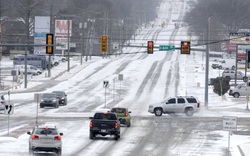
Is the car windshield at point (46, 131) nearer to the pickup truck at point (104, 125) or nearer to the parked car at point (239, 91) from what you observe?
the pickup truck at point (104, 125)

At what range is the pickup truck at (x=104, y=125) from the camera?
137 feet

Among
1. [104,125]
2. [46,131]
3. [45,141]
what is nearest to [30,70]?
[104,125]

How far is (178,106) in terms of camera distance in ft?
200

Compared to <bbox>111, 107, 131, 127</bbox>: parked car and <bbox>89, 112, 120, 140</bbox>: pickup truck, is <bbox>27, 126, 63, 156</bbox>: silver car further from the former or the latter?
<bbox>111, 107, 131, 127</bbox>: parked car

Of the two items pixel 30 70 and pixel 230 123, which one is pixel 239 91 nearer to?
pixel 30 70

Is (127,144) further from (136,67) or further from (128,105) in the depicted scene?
A: (136,67)

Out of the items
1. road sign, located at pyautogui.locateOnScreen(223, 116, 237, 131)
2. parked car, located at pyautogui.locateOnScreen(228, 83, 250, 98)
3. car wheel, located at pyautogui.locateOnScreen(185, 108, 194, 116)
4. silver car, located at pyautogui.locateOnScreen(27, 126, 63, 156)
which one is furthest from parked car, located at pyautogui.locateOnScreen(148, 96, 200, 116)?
silver car, located at pyautogui.locateOnScreen(27, 126, 63, 156)

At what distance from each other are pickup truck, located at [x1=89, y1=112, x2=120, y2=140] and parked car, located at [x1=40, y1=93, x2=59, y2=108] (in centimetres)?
2412

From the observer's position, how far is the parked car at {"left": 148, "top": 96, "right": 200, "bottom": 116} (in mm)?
60416

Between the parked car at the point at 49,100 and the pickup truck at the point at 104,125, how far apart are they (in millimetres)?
24121

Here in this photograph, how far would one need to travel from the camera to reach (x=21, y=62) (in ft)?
368

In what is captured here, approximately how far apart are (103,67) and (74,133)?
217 feet

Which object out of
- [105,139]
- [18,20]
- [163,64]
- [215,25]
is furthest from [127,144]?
[215,25]

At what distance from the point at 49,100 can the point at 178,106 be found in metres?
12.2
